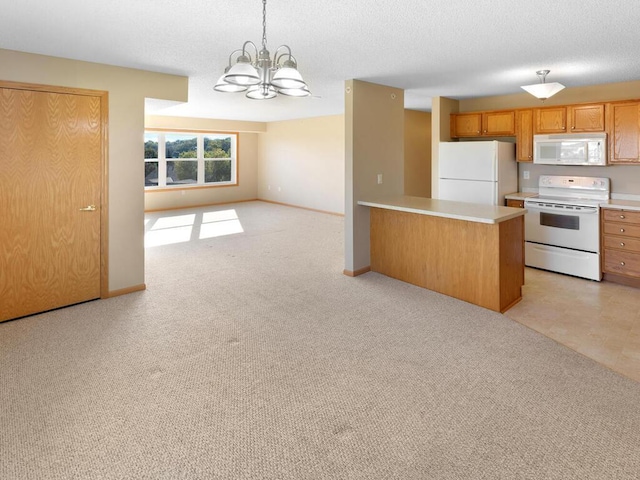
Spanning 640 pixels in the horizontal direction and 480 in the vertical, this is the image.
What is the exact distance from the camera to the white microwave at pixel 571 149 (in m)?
4.98

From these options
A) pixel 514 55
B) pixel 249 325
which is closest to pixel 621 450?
pixel 249 325

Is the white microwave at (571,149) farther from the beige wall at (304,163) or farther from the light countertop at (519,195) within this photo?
the beige wall at (304,163)

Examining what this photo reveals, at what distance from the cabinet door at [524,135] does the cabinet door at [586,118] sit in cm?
49

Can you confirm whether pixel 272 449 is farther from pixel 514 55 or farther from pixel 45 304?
pixel 514 55

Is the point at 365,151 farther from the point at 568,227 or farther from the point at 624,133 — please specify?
the point at 624,133

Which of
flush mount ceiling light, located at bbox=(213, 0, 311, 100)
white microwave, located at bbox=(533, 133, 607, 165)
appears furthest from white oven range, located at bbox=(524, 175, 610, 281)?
flush mount ceiling light, located at bbox=(213, 0, 311, 100)

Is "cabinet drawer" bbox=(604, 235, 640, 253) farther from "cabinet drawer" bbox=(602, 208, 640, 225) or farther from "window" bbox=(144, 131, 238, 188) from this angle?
"window" bbox=(144, 131, 238, 188)

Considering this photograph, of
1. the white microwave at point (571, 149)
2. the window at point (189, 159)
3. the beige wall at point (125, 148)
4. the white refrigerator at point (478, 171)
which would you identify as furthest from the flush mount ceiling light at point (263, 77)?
the window at point (189, 159)

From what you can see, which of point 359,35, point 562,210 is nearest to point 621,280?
point 562,210

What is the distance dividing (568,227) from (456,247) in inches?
68.5

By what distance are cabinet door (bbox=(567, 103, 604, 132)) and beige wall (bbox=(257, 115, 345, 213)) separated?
499cm

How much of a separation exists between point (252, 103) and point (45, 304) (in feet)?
15.8

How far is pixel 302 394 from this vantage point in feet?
8.30

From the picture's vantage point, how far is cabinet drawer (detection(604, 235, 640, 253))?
454 cm
